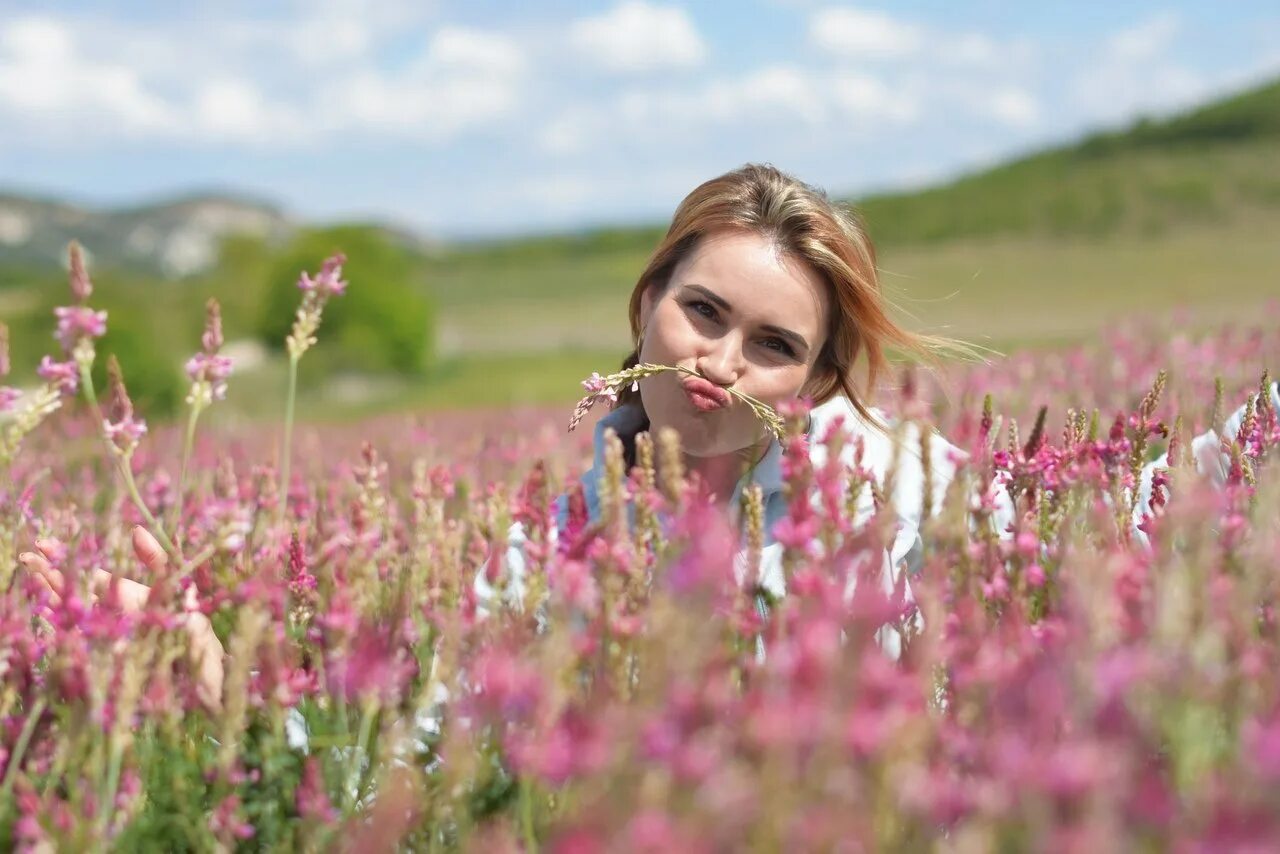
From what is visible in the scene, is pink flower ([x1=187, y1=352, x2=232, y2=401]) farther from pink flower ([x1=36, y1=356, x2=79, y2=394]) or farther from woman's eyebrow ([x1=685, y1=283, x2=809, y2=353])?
woman's eyebrow ([x1=685, y1=283, x2=809, y2=353])

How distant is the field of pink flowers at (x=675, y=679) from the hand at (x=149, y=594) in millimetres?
29

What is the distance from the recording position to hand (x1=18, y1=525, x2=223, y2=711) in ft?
6.84

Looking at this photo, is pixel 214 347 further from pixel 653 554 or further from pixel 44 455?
pixel 44 455

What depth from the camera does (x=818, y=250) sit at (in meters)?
3.96

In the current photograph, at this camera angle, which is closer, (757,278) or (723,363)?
(723,363)

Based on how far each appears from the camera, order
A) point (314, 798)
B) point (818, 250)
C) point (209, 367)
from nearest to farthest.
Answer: point (314, 798), point (209, 367), point (818, 250)

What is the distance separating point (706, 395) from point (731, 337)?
22 cm

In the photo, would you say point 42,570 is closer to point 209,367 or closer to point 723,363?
point 209,367

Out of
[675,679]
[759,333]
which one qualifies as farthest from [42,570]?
[759,333]

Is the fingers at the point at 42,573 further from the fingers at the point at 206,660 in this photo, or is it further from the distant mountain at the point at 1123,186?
the distant mountain at the point at 1123,186

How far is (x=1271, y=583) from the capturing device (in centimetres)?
202

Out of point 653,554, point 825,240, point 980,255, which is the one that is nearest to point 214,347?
point 653,554

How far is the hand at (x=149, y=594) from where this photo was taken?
6.84ft

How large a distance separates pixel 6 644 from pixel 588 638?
101 cm
